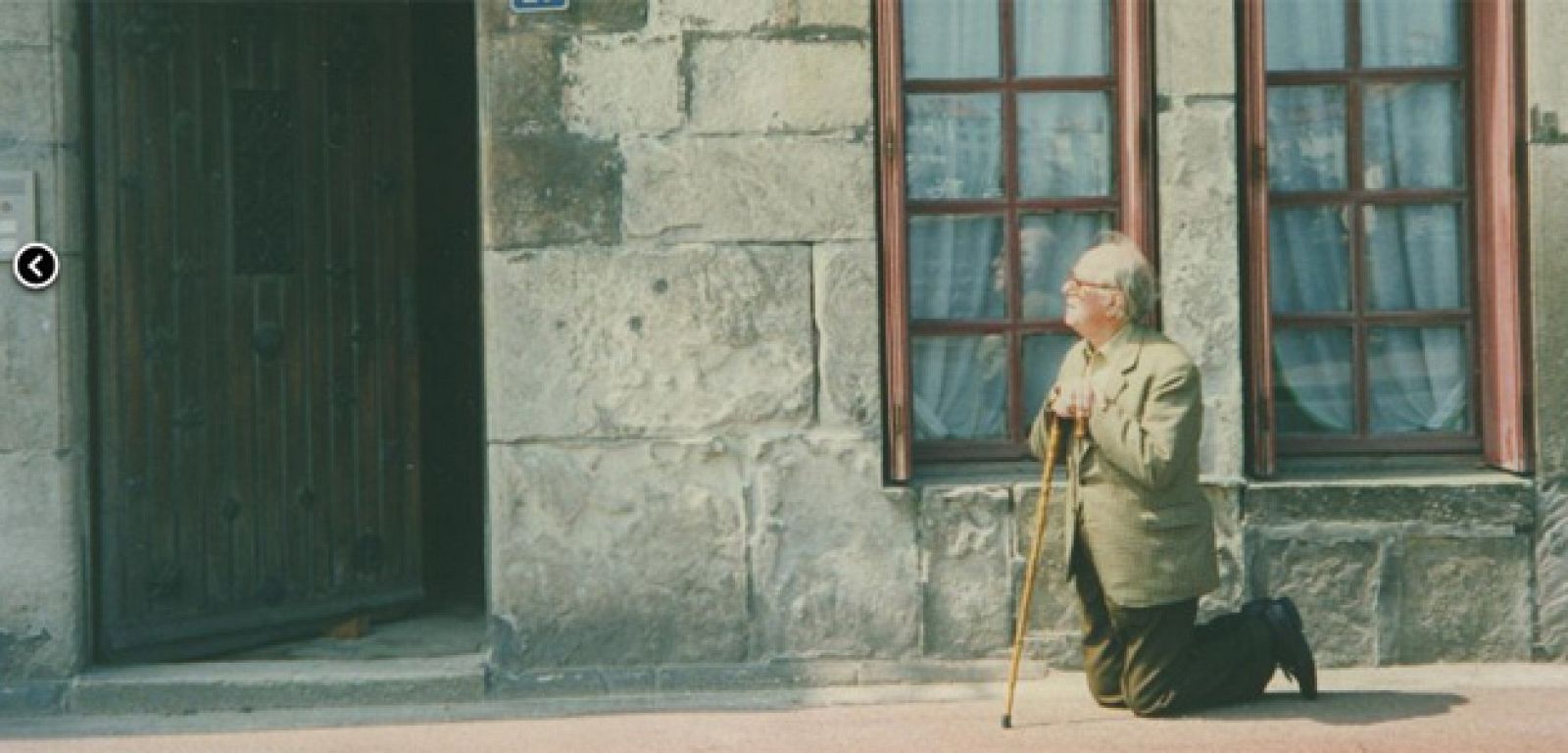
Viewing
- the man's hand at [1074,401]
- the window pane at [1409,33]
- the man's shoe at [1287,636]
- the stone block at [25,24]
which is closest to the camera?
the man's hand at [1074,401]

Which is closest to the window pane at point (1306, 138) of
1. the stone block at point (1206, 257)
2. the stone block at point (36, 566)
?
the stone block at point (1206, 257)

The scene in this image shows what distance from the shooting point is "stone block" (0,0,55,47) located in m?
8.56

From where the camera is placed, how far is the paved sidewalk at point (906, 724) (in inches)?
305

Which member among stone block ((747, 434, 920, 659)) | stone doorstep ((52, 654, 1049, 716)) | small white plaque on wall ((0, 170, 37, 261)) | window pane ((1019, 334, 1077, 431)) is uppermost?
small white plaque on wall ((0, 170, 37, 261))

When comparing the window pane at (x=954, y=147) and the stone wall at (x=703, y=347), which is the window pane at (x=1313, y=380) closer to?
the window pane at (x=954, y=147)

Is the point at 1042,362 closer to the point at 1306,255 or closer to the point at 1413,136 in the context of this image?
the point at 1306,255

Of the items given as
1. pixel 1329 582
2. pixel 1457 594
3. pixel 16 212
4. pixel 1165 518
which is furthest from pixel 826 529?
pixel 16 212

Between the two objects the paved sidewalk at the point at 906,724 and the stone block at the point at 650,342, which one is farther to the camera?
the stone block at the point at 650,342

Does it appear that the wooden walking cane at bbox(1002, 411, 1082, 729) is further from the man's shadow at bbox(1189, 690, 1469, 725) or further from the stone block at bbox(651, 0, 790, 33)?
the stone block at bbox(651, 0, 790, 33)

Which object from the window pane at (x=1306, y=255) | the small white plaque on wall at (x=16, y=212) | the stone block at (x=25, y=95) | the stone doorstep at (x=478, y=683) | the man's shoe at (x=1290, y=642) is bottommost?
the stone doorstep at (x=478, y=683)

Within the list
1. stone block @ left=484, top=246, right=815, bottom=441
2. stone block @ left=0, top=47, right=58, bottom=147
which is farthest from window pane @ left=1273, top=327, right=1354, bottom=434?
stone block @ left=0, top=47, right=58, bottom=147

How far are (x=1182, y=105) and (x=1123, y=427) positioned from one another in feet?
4.81

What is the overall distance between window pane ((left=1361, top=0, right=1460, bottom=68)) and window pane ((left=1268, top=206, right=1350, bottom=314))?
0.59 metres

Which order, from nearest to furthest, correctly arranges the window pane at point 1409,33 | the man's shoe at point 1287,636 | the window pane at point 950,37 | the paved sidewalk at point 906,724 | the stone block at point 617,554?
the paved sidewalk at point 906,724
the man's shoe at point 1287,636
the stone block at point 617,554
the window pane at point 950,37
the window pane at point 1409,33
